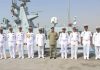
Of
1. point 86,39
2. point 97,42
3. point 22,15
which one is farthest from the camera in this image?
point 22,15

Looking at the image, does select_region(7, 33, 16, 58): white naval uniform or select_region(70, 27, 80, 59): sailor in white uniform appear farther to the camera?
select_region(7, 33, 16, 58): white naval uniform

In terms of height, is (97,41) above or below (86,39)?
below

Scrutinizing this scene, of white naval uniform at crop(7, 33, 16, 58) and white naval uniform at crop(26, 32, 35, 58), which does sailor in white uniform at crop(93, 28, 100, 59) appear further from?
white naval uniform at crop(7, 33, 16, 58)

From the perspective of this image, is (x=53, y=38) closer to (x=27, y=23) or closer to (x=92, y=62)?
(x=92, y=62)

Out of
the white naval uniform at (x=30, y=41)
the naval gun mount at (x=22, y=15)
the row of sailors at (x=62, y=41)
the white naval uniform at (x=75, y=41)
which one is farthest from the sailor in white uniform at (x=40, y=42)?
the naval gun mount at (x=22, y=15)

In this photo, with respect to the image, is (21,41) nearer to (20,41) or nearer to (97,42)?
(20,41)

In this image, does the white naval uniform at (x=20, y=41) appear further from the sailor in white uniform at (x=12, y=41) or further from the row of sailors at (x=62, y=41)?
the sailor in white uniform at (x=12, y=41)

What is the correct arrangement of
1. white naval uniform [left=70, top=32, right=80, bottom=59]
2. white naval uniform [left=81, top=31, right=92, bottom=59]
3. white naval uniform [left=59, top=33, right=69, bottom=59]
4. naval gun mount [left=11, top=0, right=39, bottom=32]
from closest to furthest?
1. white naval uniform [left=81, top=31, right=92, bottom=59]
2. white naval uniform [left=70, top=32, right=80, bottom=59]
3. white naval uniform [left=59, top=33, right=69, bottom=59]
4. naval gun mount [left=11, top=0, right=39, bottom=32]

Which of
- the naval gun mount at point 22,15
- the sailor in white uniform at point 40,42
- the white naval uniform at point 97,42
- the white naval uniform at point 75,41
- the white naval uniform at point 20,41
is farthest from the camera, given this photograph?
the naval gun mount at point 22,15

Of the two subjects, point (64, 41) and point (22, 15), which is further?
point (22, 15)

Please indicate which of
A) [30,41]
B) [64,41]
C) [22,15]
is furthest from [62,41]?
[22,15]

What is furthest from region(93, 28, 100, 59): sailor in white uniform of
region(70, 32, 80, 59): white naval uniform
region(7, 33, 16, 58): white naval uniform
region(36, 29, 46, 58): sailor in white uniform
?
region(7, 33, 16, 58): white naval uniform

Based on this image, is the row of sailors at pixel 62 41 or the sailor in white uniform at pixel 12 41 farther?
the sailor in white uniform at pixel 12 41

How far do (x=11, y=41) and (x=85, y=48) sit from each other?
392 centimetres
